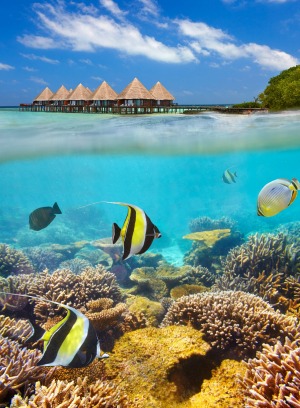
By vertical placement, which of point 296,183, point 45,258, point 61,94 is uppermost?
point 61,94

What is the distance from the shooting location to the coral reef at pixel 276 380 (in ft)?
9.71

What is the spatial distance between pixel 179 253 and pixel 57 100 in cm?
3028

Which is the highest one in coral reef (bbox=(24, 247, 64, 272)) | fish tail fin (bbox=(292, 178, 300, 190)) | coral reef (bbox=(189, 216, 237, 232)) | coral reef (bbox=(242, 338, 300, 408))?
fish tail fin (bbox=(292, 178, 300, 190))

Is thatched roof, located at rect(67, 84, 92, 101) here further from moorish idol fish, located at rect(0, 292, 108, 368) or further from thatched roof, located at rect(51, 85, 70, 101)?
moorish idol fish, located at rect(0, 292, 108, 368)

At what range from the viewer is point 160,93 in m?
31.5

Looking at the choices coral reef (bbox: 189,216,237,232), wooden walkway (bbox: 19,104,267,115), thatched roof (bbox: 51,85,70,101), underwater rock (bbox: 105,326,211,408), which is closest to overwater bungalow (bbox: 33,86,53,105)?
wooden walkway (bbox: 19,104,267,115)

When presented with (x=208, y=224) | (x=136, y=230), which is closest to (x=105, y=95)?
(x=208, y=224)

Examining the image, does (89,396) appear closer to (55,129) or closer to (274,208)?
(274,208)

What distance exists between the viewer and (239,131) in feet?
66.6

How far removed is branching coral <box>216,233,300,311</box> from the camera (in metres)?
6.75

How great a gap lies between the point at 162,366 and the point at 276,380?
143 cm

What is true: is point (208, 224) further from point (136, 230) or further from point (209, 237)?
point (136, 230)

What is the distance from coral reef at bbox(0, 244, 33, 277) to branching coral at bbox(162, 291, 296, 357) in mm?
5816

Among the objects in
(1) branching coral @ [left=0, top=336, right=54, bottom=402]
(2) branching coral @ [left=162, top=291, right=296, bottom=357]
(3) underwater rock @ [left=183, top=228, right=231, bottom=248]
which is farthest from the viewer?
(3) underwater rock @ [left=183, top=228, right=231, bottom=248]
